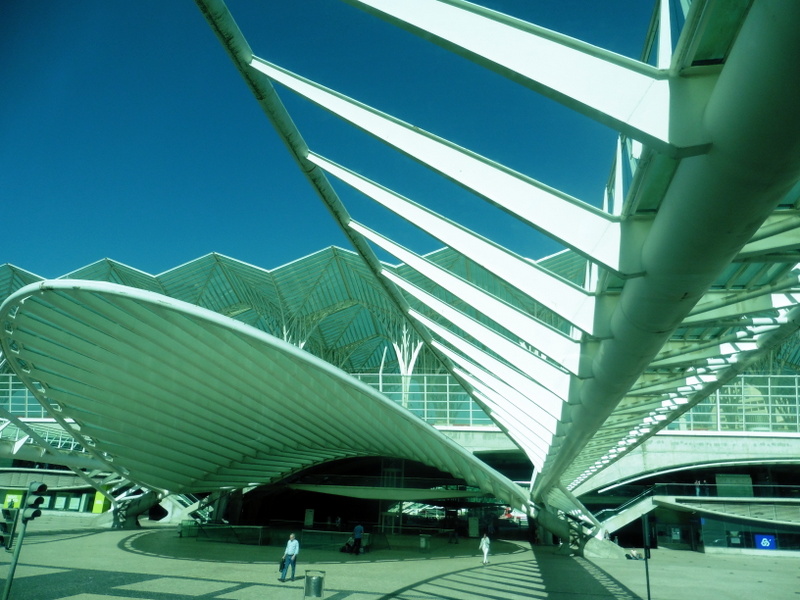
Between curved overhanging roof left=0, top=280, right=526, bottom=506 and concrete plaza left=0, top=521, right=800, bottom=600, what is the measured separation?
3191 mm

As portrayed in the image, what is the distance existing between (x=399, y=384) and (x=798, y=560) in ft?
71.3

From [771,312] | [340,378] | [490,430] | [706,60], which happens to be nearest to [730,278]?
[771,312]

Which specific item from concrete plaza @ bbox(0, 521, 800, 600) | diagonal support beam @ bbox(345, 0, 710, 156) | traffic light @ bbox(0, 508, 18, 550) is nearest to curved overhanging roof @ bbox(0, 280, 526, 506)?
concrete plaza @ bbox(0, 521, 800, 600)

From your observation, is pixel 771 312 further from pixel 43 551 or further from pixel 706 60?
pixel 43 551

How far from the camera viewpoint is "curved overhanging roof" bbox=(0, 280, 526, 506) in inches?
543

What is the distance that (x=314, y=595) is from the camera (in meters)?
10.4

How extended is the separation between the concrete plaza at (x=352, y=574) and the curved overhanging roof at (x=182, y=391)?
319 cm

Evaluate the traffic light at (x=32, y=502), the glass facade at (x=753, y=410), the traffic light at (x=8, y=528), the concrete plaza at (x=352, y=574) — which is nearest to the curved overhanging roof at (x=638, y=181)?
the traffic light at (x=32, y=502)

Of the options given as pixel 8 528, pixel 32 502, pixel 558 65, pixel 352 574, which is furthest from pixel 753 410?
pixel 558 65

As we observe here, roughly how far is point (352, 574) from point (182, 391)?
7.25m

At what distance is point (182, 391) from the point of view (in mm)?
18156

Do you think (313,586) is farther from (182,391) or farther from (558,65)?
(558,65)

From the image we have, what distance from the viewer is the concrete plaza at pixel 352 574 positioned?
11914 millimetres

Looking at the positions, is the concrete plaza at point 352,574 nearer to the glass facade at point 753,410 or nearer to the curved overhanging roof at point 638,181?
the curved overhanging roof at point 638,181
